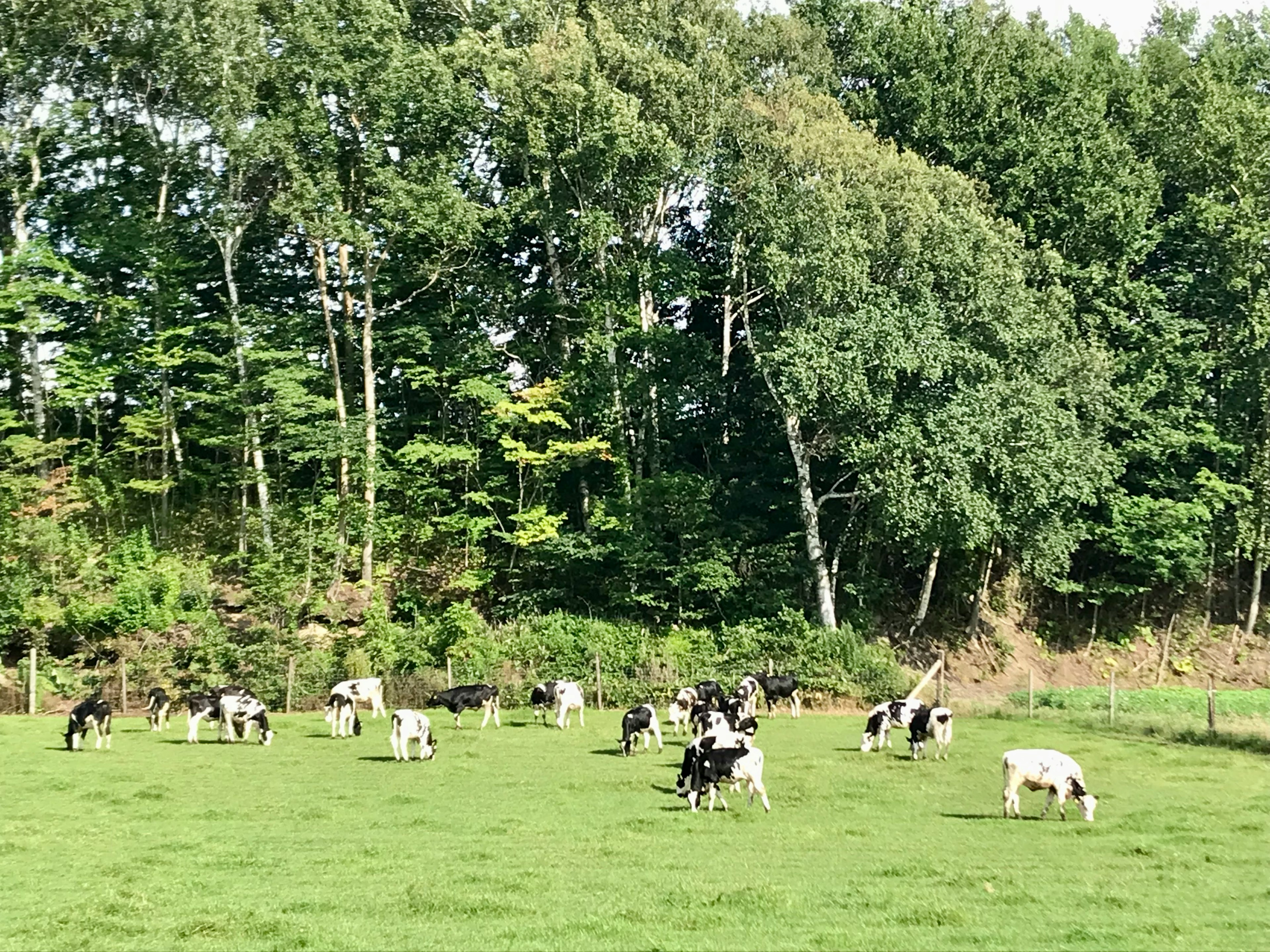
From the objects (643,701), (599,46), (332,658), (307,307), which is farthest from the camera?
(307,307)

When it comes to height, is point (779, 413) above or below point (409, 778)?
above

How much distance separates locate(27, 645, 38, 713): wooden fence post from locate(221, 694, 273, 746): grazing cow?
32.3 feet

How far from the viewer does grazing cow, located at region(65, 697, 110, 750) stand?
1040 inches

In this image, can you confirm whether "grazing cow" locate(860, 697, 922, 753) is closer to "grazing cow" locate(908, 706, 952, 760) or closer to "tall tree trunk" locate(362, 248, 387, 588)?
"grazing cow" locate(908, 706, 952, 760)

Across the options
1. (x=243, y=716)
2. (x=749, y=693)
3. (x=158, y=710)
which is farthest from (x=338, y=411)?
(x=749, y=693)

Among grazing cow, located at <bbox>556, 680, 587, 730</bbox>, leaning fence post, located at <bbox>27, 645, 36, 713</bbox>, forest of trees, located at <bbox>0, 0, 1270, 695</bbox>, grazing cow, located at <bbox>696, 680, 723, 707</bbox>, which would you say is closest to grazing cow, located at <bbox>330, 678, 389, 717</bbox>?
grazing cow, located at <bbox>556, 680, 587, 730</bbox>

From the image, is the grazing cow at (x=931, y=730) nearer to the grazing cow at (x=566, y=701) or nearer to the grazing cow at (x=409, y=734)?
the grazing cow at (x=566, y=701)

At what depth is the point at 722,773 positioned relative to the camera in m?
19.4

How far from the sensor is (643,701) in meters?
35.8

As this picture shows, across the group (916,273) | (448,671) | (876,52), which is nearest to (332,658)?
(448,671)

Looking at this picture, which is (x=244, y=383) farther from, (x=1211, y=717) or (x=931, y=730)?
(x=1211, y=717)

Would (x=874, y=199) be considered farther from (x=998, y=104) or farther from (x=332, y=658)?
(x=332, y=658)

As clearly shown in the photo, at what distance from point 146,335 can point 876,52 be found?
3110 cm

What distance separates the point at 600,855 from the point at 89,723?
15646 millimetres
